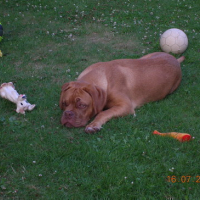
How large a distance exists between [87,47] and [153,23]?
2695mm

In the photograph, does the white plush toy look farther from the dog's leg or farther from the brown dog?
the dog's leg

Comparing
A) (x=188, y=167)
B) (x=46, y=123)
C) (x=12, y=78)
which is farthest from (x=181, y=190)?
(x=12, y=78)

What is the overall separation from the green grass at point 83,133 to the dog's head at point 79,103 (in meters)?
0.17

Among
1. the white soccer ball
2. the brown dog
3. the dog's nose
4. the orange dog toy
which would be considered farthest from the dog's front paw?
the white soccer ball

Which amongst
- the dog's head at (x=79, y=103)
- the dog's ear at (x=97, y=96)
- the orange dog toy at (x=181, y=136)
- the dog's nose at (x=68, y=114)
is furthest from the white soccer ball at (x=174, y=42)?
the dog's nose at (x=68, y=114)

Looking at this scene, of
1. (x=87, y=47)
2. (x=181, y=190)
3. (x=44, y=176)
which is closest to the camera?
(x=181, y=190)

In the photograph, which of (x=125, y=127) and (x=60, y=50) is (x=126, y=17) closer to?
(x=60, y=50)

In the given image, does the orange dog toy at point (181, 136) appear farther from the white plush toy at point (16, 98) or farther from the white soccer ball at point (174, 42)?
the white soccer ball at point (174, 42)

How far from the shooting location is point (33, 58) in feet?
25.3

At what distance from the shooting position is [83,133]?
467cm

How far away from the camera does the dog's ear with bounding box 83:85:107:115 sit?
492cm

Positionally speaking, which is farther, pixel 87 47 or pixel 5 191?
pixel 87 47

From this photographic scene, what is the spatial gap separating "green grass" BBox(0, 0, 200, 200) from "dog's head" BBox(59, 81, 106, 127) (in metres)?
0.17

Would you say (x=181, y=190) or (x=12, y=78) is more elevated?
(x=181, y=190)
